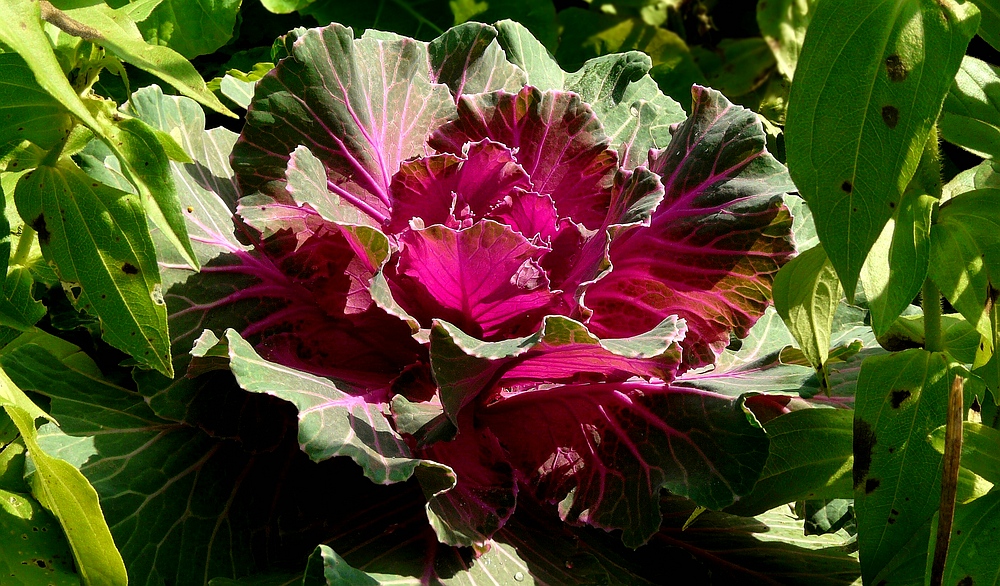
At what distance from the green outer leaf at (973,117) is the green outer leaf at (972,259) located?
0.14 feet

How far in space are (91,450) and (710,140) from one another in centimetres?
70

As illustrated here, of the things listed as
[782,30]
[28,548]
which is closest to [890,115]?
[28,548]

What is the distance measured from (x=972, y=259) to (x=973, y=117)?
126 mm

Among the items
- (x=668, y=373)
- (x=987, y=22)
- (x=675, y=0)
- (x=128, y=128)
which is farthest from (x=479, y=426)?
(x=675, y=0)

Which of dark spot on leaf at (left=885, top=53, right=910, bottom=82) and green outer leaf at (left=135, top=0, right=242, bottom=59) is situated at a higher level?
dark spot on leaf at (left=885, top=53, right=910, bottom=82)

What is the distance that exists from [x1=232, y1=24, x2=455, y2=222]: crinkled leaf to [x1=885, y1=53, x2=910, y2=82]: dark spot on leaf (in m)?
0.55

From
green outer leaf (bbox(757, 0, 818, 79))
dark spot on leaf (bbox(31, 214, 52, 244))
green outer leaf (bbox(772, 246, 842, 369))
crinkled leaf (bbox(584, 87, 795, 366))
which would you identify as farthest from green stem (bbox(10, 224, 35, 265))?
green outer leaf (bbox(757, 0, 818, 79))

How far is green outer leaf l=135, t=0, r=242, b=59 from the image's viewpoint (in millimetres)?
1450

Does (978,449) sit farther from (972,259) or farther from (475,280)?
(475,280)

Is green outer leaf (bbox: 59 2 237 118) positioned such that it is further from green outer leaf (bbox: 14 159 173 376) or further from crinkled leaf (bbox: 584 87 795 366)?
crinkled leaf (bbox: 584 87 795 366)

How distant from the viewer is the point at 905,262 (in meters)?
0.70

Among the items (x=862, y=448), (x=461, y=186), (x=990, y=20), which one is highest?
(x=990, y=20)

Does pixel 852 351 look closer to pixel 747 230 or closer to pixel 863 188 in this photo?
pixel 747 230

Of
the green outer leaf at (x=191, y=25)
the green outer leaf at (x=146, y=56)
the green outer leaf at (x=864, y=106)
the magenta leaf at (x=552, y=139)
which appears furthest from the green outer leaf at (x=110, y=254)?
the green outer leaf at (x=191, y=25)
